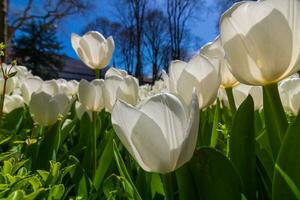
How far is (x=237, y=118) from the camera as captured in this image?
0.52m

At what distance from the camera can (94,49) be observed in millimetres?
1252

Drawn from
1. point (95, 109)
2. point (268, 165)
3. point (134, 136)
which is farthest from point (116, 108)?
point (95, 109)

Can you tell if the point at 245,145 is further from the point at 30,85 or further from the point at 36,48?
the point at 36,48

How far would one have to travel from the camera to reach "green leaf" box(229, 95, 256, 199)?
0.51 m

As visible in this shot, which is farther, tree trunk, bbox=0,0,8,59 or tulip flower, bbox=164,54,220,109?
tree trunk, bbox=0,0,8,59

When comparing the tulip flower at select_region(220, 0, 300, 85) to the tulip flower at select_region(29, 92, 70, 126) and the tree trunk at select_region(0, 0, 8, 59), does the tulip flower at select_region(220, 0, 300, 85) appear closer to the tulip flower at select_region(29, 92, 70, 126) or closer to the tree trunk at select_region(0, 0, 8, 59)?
the tulip flower at select_region(29, 92, 70, 126)

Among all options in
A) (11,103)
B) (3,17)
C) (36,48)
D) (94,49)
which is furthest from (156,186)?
(36,48)

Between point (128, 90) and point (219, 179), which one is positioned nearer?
point (219, 179)

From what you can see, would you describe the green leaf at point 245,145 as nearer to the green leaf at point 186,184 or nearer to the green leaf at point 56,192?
the green leaf at point 186,184

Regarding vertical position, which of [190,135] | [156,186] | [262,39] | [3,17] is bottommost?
[156,186]

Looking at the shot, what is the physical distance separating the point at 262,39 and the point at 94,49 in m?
0.86

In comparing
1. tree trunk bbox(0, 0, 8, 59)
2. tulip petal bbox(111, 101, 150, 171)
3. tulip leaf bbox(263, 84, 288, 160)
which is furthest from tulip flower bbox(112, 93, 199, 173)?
tree trunk bbox(0, 0, 8, 59)

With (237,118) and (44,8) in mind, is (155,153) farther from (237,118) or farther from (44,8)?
(44,8)

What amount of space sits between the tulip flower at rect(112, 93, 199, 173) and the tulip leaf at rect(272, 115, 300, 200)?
0.32 ft
